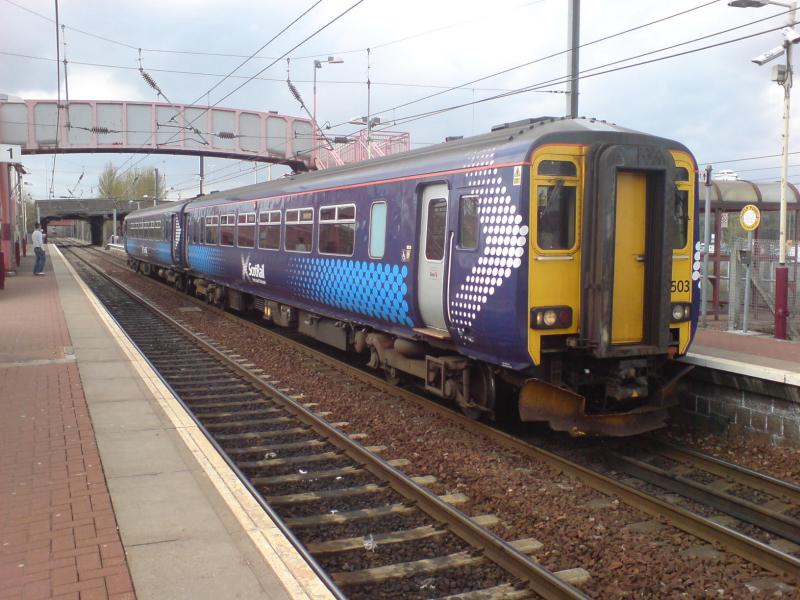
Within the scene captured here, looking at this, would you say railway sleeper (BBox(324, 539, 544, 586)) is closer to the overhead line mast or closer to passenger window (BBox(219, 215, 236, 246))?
the overhead line mast

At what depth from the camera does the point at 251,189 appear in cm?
1623

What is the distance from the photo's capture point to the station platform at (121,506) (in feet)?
12.8

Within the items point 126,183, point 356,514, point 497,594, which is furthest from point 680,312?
point 126,183

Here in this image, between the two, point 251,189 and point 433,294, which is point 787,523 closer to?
point 433,294

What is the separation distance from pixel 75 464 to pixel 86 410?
1.94 meters

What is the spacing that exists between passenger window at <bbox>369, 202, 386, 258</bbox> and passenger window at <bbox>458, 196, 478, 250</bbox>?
1.86m

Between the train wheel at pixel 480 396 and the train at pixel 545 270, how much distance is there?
0.06 ft

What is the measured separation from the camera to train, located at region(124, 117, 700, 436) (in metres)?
6.67

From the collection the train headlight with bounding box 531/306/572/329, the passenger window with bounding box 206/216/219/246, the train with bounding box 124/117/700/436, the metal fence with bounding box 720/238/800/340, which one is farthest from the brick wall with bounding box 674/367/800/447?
the passenger window with bounding box 206/216/219/246

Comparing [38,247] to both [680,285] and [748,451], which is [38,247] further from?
[748,451]

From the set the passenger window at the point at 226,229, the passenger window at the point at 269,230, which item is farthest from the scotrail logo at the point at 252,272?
the passenger window at the point at 226,229

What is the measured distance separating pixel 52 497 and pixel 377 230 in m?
5.29

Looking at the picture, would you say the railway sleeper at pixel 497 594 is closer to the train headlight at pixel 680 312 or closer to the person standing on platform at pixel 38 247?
the train headlight at pixel 680 312

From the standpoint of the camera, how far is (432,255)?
8.11 metres
